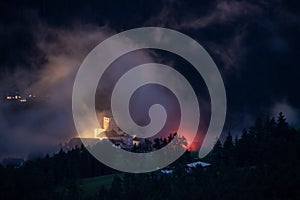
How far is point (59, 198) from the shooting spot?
148 ft

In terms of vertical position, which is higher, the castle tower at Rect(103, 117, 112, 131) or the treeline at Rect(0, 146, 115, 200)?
the castle tower at Rect(103, 117, 112, 131)

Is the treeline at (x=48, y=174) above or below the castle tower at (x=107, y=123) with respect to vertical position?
below

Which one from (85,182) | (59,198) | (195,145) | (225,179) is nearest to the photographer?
(225,179)

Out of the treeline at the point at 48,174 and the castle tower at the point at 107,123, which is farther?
the castle tower at the point at 107,123

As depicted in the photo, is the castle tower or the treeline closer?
the treeline

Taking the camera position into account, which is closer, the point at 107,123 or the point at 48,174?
the point at 48,174

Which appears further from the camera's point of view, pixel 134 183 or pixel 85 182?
pixel 85 182

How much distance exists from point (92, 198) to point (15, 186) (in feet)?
30.2

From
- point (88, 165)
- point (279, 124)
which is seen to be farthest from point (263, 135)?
point (88, 165)

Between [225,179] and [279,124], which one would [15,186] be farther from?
[279,124]

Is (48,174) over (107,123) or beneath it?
beneath

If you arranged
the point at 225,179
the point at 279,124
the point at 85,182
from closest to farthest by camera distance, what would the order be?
the point at 225,179 < the point at 85,182 < the point at 279,124

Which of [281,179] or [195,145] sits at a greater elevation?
[195,145]

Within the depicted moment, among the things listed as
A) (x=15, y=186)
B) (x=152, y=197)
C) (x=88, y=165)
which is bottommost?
(x=152, y=197)
